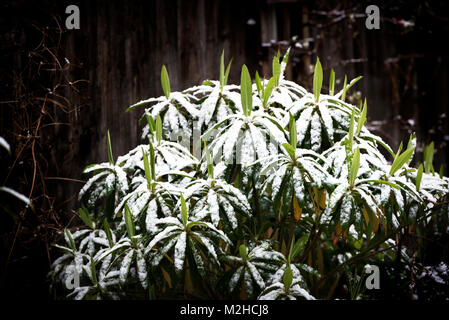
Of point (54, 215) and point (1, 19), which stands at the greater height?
point (1, 19)

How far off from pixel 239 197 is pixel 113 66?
886mm

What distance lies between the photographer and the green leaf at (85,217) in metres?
1.61

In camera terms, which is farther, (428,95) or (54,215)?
(428,95)

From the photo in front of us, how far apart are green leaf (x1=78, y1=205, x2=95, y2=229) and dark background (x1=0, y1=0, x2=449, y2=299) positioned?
0.47 feet

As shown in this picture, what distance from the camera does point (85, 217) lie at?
162 centimetres

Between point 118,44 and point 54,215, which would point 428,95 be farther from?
point 54,215

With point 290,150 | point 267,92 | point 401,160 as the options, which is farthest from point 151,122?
point 401,160

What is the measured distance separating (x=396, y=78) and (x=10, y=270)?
8.34 feet

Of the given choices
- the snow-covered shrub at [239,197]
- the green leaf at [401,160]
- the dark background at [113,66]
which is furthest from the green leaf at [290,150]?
the dark background at [113,66]

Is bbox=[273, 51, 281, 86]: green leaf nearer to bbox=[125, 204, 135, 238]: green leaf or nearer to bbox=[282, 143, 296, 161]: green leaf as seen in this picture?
bbox=[282, 143, 296, 161]: green leaf

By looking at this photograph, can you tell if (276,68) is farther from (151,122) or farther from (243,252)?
(243,252)

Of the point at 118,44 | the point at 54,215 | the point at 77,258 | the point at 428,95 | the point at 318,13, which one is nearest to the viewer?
the point at 77,258
